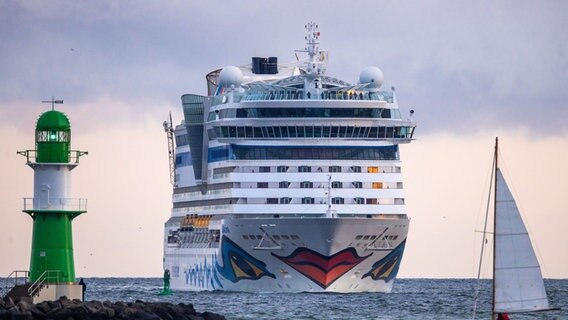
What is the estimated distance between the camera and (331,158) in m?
82.8

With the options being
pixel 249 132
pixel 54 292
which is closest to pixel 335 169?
pixel 249 132

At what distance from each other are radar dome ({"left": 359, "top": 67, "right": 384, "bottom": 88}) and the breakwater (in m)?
34.6

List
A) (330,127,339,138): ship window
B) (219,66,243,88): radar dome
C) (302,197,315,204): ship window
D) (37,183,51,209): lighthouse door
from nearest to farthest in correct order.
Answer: (37,183,51,209): lighthouse door → (302,197,315,204): ship window → (330,127,339,138): ship window → (219,66,243,88): radar dome

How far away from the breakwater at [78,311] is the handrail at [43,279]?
113 centimetres

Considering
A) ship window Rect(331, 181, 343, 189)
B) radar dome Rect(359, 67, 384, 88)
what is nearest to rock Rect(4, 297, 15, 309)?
ship window Rect(331, 181, 343, 189)

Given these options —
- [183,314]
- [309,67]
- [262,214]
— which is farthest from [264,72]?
[183,314]

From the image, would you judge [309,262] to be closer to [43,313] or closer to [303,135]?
[303,135]

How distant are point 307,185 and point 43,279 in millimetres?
28818

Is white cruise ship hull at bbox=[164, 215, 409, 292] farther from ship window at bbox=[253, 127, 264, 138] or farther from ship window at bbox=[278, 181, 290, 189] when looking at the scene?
ship window at bbox=[253, 127, 264, 138]

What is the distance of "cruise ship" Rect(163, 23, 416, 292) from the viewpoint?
79938 mm

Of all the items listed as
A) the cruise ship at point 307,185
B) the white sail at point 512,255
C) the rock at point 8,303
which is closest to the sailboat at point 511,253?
the white sail at point 512,255

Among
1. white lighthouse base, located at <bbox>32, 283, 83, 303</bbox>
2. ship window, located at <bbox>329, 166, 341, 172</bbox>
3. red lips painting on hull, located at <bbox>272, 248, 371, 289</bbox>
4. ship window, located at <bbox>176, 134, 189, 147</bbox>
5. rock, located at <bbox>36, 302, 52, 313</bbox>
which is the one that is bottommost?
rock, located at <bbox>36, 302, 52, 313</bbox>

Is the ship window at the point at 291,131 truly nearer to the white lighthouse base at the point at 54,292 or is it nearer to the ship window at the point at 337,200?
the ship window at the point at 337,200

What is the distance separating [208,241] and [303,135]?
8.59 meters
